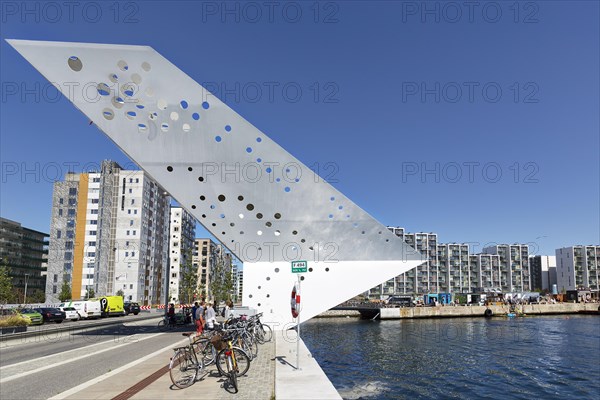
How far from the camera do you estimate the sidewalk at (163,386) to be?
8.81 metres

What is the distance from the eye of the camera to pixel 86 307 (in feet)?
129

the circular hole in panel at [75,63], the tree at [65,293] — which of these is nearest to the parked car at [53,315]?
the circular hole in panel at [75,63]

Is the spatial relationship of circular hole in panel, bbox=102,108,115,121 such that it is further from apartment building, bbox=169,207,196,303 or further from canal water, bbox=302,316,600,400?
apartment building, bbox=169,207,196,303

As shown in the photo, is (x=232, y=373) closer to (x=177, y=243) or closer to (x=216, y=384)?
(x=216, y=384)

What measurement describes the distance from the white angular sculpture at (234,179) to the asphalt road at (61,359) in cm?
529

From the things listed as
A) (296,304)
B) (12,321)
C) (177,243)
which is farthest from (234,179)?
(177,243)

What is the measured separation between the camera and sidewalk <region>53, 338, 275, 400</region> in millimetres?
8812

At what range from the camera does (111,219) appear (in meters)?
87.7

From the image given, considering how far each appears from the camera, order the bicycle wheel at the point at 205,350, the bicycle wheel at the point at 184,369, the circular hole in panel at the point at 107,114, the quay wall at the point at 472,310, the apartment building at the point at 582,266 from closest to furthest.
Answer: the bicycle wheel at the point at 184,369 → the bicycle wheel at the point at 205,350 → the circular hole in panel at the point at 107,114 → the quay wall at the point at 472,310 → the apartment building at the point at 582,266

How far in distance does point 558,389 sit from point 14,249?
131546mm

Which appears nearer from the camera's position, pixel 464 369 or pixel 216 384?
pixel 216 384

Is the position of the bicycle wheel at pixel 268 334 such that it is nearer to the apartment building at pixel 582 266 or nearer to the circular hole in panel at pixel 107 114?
the circular hole in panel at pixel 107 114

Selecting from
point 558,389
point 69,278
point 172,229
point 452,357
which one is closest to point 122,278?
point 69,278

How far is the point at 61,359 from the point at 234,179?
343 inches
